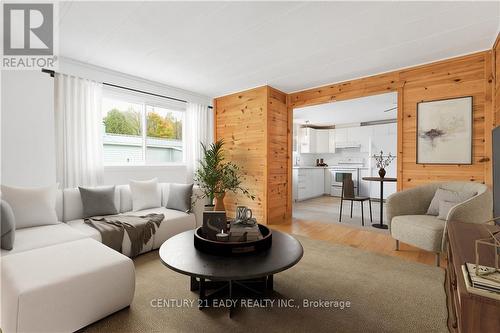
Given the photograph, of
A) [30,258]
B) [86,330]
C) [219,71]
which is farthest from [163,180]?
[86,330]

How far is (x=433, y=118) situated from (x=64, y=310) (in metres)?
4.25

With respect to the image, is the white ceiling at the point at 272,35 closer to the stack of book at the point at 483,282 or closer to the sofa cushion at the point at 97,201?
the sofa cushion at the point at 97,201

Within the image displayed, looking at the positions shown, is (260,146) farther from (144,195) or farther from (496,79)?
(496,79)

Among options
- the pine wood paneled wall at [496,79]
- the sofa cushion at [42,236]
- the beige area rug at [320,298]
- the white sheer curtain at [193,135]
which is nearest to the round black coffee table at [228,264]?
the beige area rug at [320,298]

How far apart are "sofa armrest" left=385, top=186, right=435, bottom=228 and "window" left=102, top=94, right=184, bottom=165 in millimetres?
3697

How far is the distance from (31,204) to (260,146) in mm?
3185

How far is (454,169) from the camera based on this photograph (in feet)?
10.1

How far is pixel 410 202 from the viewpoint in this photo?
3.00 meters

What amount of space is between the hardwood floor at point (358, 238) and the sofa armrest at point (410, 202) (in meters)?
0.37

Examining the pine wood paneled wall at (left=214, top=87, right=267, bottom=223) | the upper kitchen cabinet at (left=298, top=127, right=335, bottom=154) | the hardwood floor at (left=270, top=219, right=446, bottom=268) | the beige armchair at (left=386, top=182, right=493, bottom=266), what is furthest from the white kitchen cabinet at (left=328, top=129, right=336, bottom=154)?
the beige armchair at (left=386, top=182, right=493, bottom=266)

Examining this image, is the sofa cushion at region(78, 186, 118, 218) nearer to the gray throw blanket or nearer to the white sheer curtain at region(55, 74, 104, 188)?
the gray throw blanket

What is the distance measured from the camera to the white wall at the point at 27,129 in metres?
2.85

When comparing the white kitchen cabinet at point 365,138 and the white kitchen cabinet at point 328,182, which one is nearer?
the white kitchen cabinet at point 365,138

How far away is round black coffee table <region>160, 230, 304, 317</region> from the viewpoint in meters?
1.41
